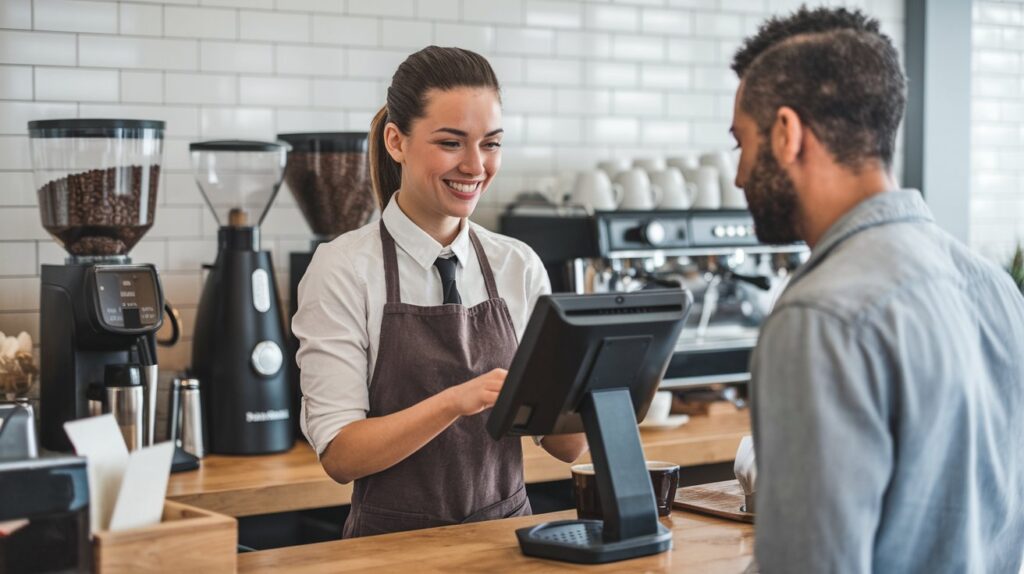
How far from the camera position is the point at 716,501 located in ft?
7.59

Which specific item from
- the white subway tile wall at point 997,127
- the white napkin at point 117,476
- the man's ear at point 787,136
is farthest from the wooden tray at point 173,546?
the white subway tile wall at point 997,127

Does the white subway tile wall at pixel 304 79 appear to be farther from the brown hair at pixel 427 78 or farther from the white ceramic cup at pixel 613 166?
the brown hair at pixel 427 78

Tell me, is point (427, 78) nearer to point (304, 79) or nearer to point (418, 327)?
point (418, 327)

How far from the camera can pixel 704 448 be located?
11.4 ft

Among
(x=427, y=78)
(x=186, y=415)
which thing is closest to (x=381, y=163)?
(x=427, y=78)

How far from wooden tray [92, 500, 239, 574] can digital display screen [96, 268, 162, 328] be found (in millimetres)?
1199

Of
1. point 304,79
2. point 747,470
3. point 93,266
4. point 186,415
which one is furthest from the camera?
point 304,79

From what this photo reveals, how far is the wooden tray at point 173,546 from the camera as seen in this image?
5.19ft

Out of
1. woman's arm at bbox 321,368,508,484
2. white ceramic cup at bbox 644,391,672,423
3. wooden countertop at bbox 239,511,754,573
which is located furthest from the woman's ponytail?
white ceramic cup at bbox 644,391,672,423

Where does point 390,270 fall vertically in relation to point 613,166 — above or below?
below

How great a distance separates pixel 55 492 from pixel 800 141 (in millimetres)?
1029

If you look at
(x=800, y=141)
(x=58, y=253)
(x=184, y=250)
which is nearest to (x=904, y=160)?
(x=184, y=250)

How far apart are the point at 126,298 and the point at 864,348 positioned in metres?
2.02

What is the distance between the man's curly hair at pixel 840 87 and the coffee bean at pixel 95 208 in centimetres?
199
